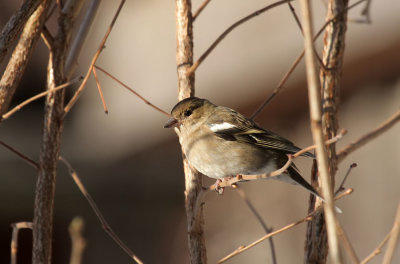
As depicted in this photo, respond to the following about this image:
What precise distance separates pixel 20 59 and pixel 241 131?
1594mm

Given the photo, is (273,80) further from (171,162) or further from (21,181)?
(21,181)

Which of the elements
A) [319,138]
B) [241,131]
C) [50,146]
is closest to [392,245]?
[319,138]

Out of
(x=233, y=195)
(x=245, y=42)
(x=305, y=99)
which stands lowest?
(x=233, y=195)

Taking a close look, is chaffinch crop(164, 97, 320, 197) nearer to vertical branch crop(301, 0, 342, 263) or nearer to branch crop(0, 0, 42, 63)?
branch crop(0, 0, 42, 63)

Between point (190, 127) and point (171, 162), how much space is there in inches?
156

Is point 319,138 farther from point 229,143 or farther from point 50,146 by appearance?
point 229,143

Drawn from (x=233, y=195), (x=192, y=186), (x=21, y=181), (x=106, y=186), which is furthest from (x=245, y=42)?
(x=192, y=186)

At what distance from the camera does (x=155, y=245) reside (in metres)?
7.43

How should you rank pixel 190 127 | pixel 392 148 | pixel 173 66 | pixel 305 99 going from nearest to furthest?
pixel 190 127 → pixel 392 148 → pixel 305 99 → pixel 173 66

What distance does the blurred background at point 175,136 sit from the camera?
4855mm

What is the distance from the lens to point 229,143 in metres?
3.31

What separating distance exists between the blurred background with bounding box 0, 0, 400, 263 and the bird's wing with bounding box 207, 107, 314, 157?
5.43 feet

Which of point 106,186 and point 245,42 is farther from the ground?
point 245,42

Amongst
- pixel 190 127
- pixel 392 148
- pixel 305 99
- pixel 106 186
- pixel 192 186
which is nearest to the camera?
pixel 192 186
